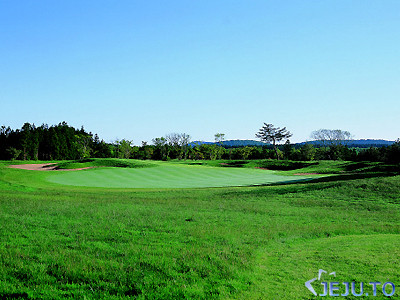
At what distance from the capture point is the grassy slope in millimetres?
6176

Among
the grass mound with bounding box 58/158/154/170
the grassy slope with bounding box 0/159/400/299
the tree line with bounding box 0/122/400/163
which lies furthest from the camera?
the tree line with bounding box 0/122/400/163

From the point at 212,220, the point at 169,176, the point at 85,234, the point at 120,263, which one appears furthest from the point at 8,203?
the point at 169,176

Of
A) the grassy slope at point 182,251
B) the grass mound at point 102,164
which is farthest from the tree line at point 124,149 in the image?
the grassy slope at point 182,251

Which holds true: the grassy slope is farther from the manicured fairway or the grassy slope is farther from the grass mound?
the grass mound

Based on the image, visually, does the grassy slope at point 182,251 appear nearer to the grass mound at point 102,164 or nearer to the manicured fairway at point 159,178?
the manicured fairway at point 159,178

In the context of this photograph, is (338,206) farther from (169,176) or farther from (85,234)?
(169,176)

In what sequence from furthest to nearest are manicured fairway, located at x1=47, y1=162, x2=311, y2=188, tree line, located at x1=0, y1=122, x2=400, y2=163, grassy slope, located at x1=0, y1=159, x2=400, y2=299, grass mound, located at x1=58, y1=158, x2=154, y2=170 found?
tree line, located at x1=0, y1=122, x2=400, y2=163
grass mound, located at x1=58, y1=158, x2=154, y2=170
manicured fairway, located at x1=47, y1=162, x2=311, y2=188
grassy slope, located at x1=0, y1=159, x2=400, y2=299

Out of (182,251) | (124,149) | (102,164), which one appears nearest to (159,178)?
(102,164)

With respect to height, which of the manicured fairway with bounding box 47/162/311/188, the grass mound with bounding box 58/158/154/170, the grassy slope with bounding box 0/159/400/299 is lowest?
the manicured fairway with bounding box 47/162/311/188

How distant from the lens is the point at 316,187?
25125mm

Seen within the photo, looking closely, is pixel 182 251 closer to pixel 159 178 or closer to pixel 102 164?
pixel 159 178

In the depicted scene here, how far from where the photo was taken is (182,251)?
8258 millimetres

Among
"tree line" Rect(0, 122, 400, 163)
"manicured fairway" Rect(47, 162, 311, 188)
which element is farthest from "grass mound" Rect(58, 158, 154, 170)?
"tree line" Rect(0, 122, 400, 163)

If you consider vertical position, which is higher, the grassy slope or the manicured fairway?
the grassy slope
